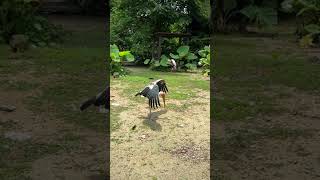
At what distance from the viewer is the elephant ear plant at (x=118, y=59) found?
5.27 metres

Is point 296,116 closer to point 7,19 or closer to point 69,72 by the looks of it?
point 69,72

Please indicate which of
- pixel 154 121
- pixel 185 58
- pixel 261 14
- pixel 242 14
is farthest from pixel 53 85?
pixel 242 14

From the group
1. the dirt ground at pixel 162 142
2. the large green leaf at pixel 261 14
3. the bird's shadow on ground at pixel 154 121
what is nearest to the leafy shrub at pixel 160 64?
the dirt ground at pixel 162 142

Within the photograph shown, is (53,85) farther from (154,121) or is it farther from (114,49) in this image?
(154,121)

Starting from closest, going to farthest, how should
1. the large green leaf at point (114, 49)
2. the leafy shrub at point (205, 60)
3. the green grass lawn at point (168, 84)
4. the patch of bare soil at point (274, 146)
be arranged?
the patch of bare soil at point (274, 146), the green grass lawn at point (168, 84), the large green leaf at point (114, 49), the leafy shrub at point (205, 60)

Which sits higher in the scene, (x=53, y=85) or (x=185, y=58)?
(x=185, y=58)

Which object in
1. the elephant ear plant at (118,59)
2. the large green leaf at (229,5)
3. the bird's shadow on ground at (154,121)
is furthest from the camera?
the large green leaf at (229,5)

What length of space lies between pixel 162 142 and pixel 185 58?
2.54 m

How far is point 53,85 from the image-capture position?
491 cm

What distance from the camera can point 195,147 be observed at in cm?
346

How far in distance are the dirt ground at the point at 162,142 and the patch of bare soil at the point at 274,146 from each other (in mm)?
125

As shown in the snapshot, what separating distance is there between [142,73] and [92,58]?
1.16 m

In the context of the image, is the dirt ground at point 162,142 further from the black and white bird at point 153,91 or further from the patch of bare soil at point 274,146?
the black and white bird at point 153,91

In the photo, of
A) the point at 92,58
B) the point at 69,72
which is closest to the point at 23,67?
the point at 69,72
